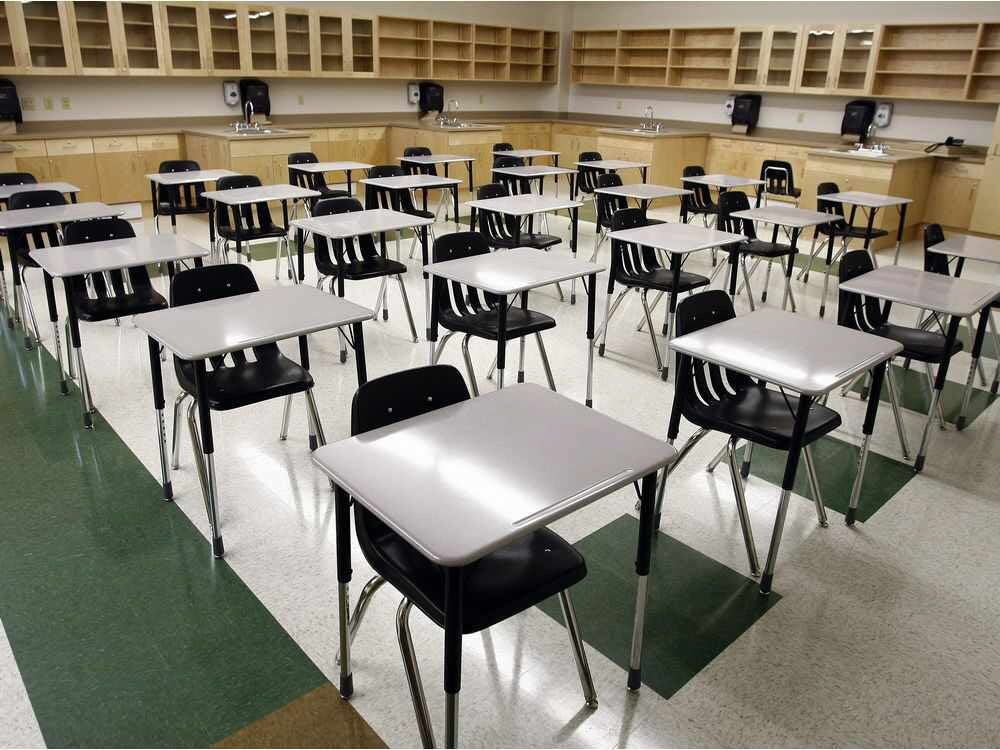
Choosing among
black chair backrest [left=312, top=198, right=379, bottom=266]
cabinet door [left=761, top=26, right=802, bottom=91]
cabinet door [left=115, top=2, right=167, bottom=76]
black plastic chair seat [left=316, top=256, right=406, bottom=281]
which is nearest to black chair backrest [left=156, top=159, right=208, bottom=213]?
black chair backrest [left=312, top=198, right=379, bottom=266]

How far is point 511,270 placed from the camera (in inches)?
144

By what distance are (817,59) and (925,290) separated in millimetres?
7998

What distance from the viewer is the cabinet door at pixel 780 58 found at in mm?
10211

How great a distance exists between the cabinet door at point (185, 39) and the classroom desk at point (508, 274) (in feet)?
23.7

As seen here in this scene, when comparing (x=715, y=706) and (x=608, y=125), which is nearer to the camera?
(x=715, y=706)

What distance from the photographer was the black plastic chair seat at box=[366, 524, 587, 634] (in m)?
1.74

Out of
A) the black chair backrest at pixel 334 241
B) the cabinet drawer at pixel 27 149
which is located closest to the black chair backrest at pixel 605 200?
the black chair backrest at pixel 334 241

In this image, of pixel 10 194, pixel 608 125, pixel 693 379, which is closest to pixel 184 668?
pixel 693 379

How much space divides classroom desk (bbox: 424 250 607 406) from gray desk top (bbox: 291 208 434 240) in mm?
819

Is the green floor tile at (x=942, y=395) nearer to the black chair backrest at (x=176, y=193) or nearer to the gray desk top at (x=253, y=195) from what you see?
the gray desk top at (x=253, y=195)

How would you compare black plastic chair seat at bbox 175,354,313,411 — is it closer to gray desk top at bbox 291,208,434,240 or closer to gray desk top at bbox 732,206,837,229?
gray desk top at bbox 291,208,434,240

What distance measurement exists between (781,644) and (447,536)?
4.50 feet

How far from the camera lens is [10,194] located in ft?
16.6

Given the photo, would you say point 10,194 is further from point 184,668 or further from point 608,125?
point 608,125
